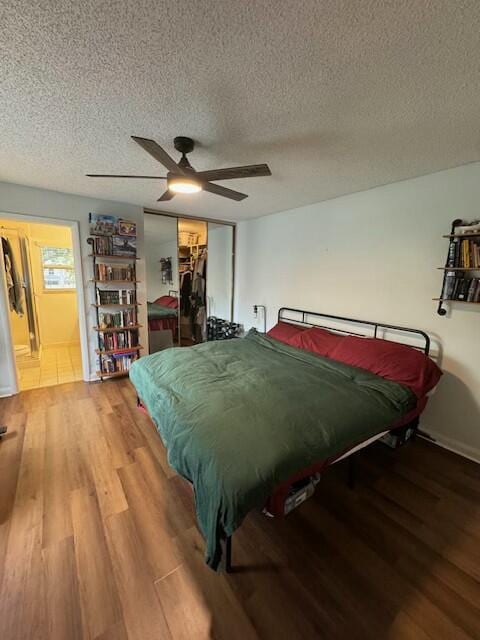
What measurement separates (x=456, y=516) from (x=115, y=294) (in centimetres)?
391

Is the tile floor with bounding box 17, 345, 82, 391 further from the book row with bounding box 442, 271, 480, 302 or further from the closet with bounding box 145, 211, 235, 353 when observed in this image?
the book row with bounding box 442, 271, 480, 302

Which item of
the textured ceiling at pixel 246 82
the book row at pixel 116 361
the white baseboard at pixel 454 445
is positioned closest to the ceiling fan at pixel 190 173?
the textured ceiling at pixel 246 82

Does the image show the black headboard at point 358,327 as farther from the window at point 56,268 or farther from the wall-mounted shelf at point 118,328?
the window at point 56,268

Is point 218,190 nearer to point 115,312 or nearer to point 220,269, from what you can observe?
point 115,312

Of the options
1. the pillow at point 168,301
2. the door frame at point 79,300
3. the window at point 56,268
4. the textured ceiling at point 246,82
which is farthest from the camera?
the window at point 56,268

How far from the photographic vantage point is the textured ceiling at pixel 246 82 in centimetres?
98

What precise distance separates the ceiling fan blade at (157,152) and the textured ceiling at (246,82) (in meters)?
0.24

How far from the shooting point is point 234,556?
145cm

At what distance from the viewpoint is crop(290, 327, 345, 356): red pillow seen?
2.88 metres

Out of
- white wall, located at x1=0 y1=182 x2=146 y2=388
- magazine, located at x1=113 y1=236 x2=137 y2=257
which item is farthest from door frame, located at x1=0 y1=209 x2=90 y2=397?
magazine, located at x1=113 y1=236 x2=137 y2=257

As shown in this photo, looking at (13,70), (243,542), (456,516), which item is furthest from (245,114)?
(456,516)

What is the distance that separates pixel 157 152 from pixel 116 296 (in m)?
2.43

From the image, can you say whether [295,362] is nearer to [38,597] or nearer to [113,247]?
[38,597]

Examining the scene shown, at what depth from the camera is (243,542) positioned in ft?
5.00
